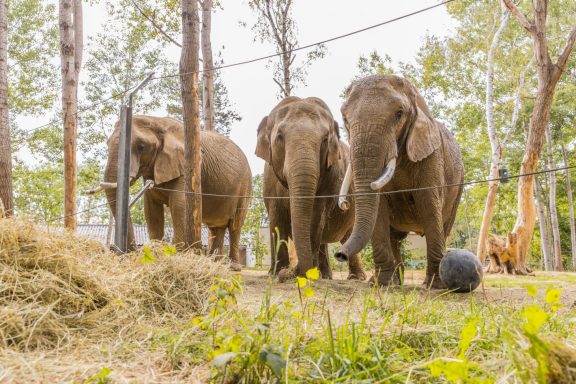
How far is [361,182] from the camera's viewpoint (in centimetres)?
564

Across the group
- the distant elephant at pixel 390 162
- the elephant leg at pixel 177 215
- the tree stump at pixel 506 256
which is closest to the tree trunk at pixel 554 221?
the tree stump at pixel 506 256

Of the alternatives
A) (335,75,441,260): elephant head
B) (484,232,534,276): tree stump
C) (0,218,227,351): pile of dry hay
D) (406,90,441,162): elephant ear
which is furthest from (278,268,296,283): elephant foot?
(484,232,534,276): tree stump

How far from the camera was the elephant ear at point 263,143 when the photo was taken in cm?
785

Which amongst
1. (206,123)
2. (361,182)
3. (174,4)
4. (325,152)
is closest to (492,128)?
(206,123)

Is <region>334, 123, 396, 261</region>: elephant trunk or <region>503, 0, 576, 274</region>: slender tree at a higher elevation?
<region>503, 0, 576, 274</region>: slender tree

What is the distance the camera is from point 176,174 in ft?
28.9

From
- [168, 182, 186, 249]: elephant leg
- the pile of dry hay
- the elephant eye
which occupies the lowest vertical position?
the pile of dry hay

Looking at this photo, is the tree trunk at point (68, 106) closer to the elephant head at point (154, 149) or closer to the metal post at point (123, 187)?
the elephant head at point (154, 149)

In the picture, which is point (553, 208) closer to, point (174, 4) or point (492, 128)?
point (492, 128)

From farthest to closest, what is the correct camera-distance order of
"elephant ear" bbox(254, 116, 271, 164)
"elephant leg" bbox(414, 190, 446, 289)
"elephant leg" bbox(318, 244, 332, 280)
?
"elephant leg" bbox(318, 244, 332, 280) < "elephant ear" bbox(254, 116, 271, 164) < "elephant leg" bbox(414, 190, 446, 289)

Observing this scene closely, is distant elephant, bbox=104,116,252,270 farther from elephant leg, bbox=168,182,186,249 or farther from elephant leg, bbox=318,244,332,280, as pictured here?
elephant leg, bbox=318,244,332,280

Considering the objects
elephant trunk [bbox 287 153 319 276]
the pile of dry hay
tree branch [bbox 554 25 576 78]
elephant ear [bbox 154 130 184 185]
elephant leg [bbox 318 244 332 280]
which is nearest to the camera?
the pile of dry hay

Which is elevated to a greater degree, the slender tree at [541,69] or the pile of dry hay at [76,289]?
the slender tree at [541,69]

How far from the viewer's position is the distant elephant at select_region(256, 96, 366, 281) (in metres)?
6.56
